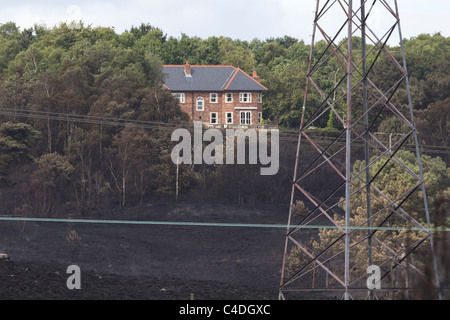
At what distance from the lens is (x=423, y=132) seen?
60.3 m

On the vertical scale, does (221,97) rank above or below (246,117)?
above

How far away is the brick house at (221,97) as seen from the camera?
2768 inches

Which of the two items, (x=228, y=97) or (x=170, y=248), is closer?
(x=170, y=248)

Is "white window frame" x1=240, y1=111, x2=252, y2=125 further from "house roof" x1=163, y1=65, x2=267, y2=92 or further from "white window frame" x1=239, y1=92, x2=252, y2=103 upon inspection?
"house roof" x1=163, y1=65, x2=267, y2=92

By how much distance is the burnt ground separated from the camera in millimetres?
38406

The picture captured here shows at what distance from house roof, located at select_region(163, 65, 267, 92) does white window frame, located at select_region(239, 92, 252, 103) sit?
16.6 inches

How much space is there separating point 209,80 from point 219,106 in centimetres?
286

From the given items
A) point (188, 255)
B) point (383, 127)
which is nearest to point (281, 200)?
point (383, 127)

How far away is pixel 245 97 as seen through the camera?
70.4 m
